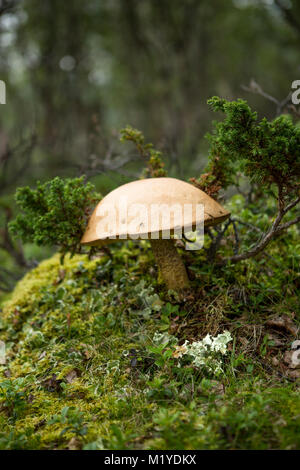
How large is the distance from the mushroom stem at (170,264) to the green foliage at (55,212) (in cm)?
68

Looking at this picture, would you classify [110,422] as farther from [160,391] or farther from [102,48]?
[102,48]

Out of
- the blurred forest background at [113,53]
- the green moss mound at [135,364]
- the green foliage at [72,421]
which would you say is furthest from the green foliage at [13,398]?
the blurred forest background at [113,53]

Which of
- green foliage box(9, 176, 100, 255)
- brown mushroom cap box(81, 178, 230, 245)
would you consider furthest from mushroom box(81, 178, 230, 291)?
green foliage box(9, 176, 100, 255)

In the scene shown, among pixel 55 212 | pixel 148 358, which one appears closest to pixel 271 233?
pixel 148 358

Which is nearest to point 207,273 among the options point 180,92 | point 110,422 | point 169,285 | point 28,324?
point 169,285

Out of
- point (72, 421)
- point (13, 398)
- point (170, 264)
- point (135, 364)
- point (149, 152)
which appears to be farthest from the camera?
point (149, 152)

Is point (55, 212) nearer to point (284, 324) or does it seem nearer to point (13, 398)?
point (13, 398)

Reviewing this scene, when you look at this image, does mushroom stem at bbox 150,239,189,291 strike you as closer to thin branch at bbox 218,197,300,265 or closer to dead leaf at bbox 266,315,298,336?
thin branch at bbox 218,197,300,265

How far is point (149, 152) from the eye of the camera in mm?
3430

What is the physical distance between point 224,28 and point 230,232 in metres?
18.2

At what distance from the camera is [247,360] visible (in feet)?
7.15

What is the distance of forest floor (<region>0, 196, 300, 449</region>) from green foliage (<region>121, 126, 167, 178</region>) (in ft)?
2.73

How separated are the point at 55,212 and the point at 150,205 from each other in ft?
2.91

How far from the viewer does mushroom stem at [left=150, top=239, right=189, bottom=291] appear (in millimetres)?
2736
